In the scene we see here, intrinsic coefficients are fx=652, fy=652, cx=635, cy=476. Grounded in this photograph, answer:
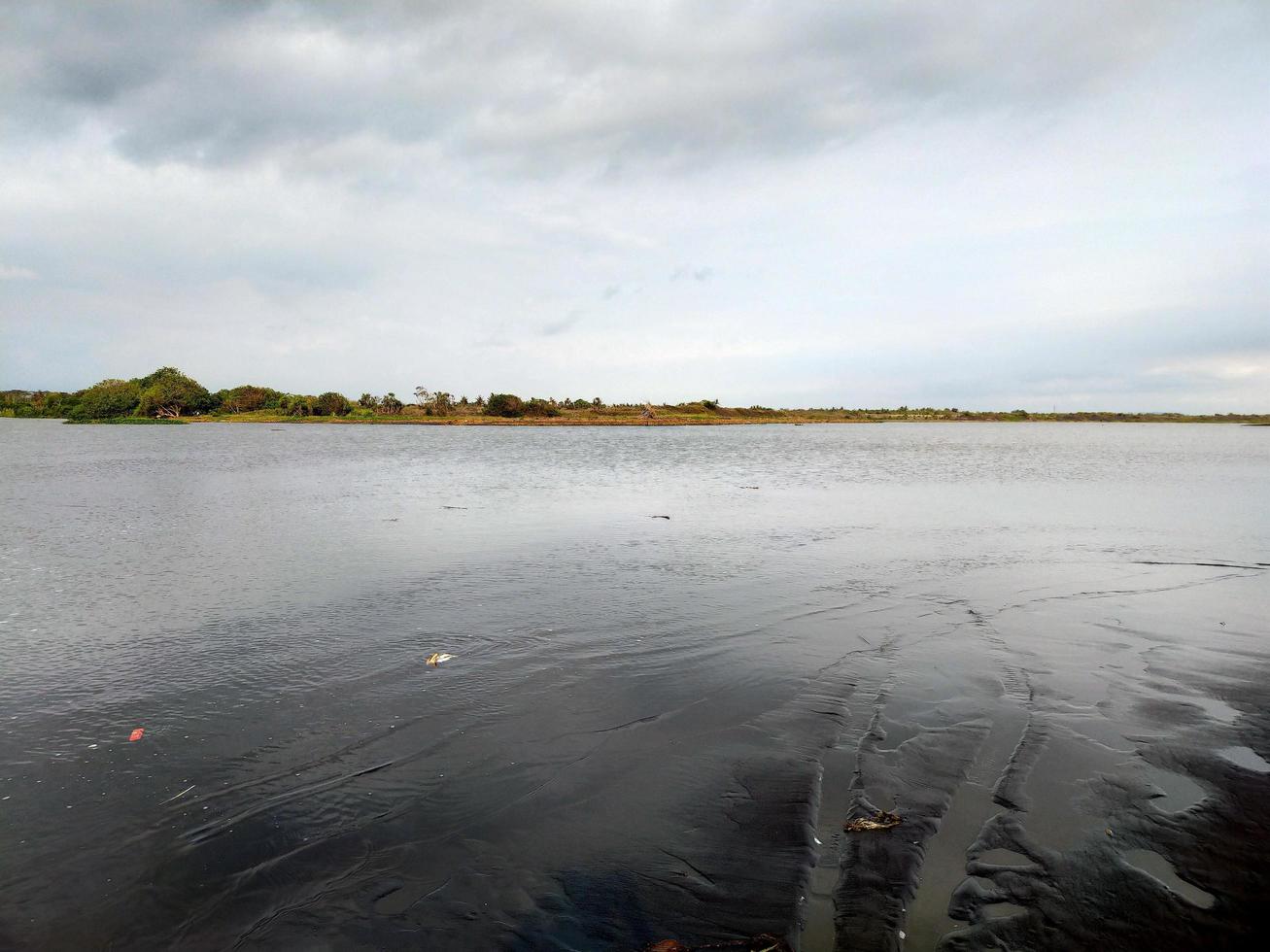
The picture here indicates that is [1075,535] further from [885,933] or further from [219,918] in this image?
[219,918]

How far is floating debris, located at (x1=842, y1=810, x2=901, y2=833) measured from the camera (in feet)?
15.8

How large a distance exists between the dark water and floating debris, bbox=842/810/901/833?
134mm

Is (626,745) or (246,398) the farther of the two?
(246,398)

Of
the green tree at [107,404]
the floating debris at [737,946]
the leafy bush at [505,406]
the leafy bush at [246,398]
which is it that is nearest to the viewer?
the floating debris at [737,946]

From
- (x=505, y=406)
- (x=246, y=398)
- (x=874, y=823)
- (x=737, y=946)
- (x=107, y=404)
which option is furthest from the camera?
(x=246, y=398)

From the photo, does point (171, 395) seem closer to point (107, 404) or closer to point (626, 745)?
point (107, 404)

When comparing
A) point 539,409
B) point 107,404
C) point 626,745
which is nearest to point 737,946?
point 626,745

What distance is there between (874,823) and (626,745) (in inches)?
92.5

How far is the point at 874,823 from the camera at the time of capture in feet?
15.9

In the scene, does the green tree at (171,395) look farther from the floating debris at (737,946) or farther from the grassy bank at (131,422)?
the floating debris at (737,946)

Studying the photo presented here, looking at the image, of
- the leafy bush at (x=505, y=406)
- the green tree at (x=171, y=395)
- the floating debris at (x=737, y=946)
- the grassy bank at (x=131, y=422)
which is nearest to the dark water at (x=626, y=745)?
the floating debris at (x=737, y=946)

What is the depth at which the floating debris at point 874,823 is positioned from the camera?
4809mm

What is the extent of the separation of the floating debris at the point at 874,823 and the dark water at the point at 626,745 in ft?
0.44

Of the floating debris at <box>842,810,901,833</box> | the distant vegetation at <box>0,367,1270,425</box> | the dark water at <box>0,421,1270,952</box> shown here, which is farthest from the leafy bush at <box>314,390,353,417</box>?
the floating debris at <box>842,810,901,833</box>
